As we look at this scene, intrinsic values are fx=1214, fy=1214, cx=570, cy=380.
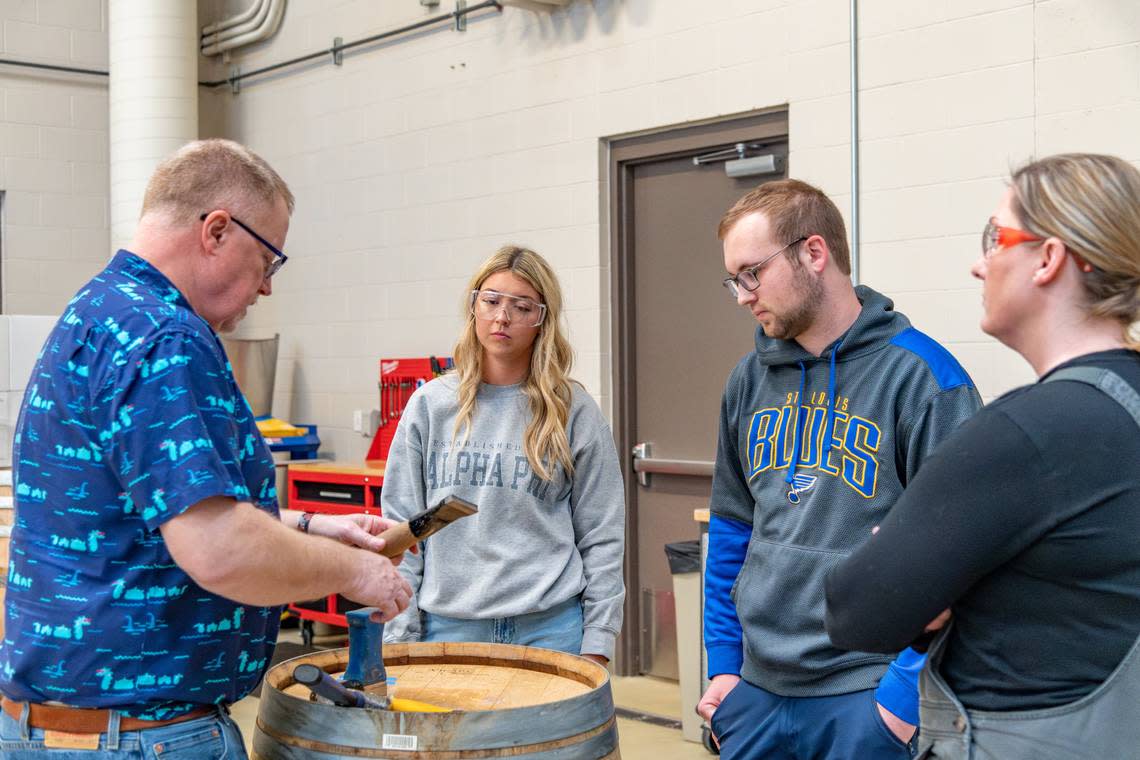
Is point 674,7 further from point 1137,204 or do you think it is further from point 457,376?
point 1137,204

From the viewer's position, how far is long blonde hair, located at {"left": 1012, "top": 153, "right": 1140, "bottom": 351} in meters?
1.30

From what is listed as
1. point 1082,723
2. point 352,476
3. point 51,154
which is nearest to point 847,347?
point 1082,723

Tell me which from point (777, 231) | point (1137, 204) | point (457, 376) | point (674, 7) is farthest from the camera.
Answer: point (674, 7)

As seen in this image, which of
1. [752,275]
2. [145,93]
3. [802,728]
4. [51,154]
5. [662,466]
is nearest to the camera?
[802,728]

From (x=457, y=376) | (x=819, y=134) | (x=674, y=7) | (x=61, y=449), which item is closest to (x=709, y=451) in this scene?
(x=819, y=134)

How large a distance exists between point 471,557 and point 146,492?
1.03m

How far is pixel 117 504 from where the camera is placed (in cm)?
149

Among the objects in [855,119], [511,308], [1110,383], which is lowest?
[1110,383]

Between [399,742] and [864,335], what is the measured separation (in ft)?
3.23

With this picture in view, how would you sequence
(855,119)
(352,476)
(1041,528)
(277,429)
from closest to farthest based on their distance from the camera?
(1041,528), (855,119), (352,476), (277,429)

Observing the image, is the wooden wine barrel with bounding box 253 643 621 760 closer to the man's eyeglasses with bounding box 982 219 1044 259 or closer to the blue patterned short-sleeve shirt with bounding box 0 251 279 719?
the blue patterned short-sleeve shirt with bounding box 0 251 279 719

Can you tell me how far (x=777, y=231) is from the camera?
81.0 inches

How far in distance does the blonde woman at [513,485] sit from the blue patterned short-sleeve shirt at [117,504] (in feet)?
2.89

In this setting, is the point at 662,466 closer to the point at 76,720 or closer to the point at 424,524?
the point at 424,524
